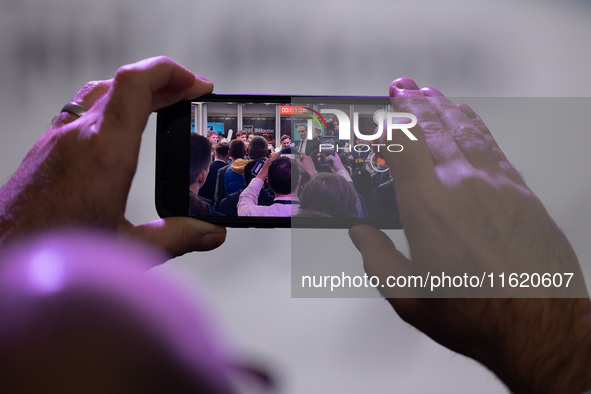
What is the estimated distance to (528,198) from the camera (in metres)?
0.66

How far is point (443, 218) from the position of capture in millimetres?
A: 608

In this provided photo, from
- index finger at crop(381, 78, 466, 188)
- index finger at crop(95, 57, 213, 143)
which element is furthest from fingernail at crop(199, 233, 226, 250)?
index finger at crop(381, 78, 466, 188)

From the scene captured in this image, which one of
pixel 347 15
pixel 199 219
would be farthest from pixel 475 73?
pixel 199 219

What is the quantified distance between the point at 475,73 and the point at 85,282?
1.63 m

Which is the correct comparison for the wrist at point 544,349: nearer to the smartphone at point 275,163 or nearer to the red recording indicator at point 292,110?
the smartphone at point 275,163

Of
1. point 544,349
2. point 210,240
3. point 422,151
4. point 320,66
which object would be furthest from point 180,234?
point 320,66

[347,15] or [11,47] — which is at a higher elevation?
[347,15]

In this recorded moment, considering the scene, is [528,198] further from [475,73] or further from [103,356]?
[475,73]

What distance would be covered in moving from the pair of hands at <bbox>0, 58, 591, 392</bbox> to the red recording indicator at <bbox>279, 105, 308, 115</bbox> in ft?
0.65

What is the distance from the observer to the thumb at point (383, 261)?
2.14ft

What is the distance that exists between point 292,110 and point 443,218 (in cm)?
35

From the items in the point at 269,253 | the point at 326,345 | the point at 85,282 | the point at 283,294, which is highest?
the point at 85,282

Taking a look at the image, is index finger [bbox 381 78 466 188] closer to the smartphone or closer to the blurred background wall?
the smartphone

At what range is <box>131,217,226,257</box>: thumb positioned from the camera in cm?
69
